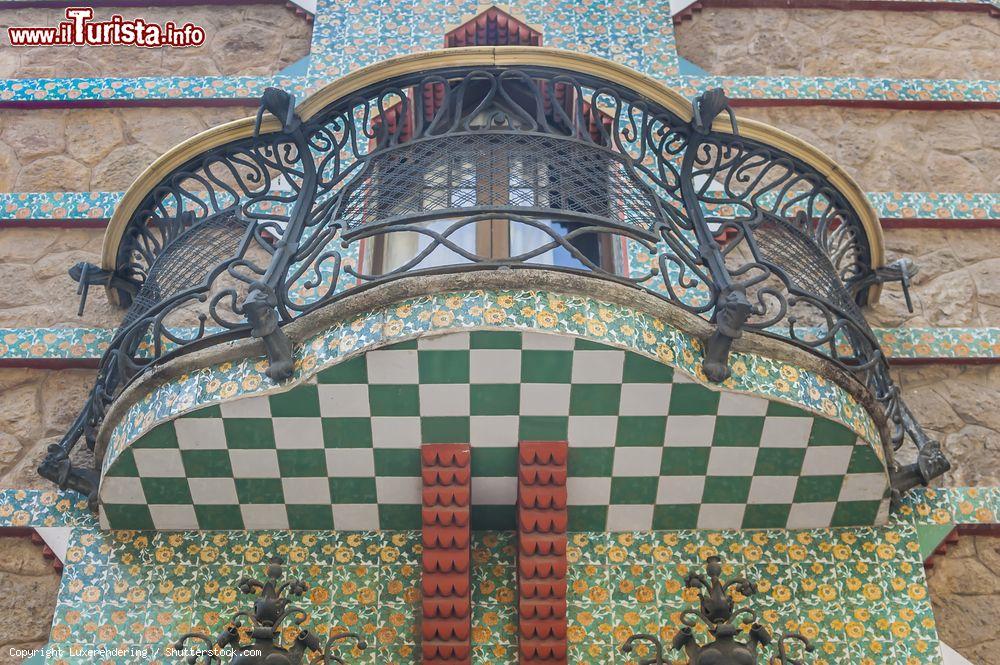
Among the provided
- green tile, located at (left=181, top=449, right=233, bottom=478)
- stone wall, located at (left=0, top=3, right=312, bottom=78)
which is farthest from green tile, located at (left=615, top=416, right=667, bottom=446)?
stone wall, located at (left=0, top=3, right=312, bottom=78)

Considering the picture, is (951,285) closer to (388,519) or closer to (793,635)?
(793,635)

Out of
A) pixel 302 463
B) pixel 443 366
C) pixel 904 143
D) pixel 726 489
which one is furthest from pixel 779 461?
pixel 904 143

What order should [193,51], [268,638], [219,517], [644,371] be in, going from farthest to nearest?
[193,51] → [219,517] → [644,371] → [268,638]

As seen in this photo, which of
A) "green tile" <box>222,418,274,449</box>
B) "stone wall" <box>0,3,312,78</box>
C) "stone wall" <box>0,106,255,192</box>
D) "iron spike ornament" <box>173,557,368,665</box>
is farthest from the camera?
"stone wall" <box>0,3,312,78</box>

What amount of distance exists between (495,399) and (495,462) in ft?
1.10

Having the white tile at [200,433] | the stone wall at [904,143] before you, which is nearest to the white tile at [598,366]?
the white tile at [200,433]

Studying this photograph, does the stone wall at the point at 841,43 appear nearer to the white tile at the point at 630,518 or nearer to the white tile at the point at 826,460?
the white tile at the point at 826,460

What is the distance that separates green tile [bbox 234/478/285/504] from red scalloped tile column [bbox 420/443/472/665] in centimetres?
68

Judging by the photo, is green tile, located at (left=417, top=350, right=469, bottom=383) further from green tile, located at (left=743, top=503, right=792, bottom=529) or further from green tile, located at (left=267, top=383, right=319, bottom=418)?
green tile, located at (left=743, top=503, right=792, bottom=529)

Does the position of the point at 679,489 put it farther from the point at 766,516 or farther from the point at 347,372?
the point at 347,372

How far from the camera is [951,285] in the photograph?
6.89 meters

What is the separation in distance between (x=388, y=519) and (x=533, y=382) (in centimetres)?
100

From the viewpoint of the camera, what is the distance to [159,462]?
212 inches

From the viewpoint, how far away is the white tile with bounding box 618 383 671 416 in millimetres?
5180
